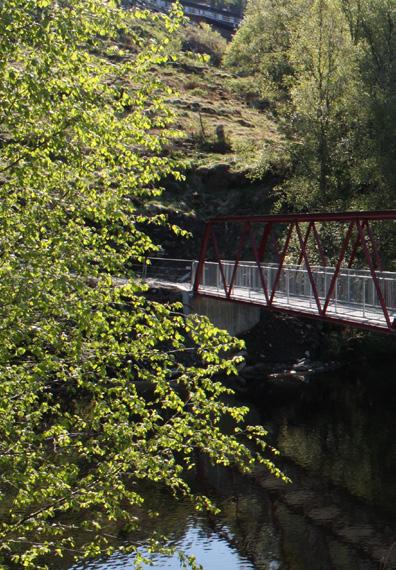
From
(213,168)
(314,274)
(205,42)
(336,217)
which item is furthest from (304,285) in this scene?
(205,42)

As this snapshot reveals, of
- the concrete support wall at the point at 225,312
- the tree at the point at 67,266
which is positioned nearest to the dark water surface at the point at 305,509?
the tree at the point at 67,266

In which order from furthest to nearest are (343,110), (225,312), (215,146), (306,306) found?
(215,146)
(343,110)
(225,312)
(306,306)

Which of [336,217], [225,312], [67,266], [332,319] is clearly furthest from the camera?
[225,312]

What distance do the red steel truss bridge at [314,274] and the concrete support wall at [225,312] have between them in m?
0.59

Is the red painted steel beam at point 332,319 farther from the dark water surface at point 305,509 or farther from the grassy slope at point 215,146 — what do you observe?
the grassy slope at point 215,146

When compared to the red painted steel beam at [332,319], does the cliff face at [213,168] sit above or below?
above

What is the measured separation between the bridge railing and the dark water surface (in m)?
3.77

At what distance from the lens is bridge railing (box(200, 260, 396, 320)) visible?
20906 mm

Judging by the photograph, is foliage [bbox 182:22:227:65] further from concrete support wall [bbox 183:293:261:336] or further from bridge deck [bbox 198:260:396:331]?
bridge deck [bbox 198:260:396:331]

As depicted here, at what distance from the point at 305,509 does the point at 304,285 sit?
9.35 m

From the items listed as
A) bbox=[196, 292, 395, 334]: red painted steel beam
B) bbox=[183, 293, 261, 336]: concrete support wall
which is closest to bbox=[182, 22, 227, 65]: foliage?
bbox=[183, 293, 261, 336]: concrete support wall

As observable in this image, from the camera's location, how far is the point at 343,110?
1463 inches

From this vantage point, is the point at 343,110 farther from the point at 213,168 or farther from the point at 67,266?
the point at 67,266

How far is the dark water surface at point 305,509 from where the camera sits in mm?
15047
